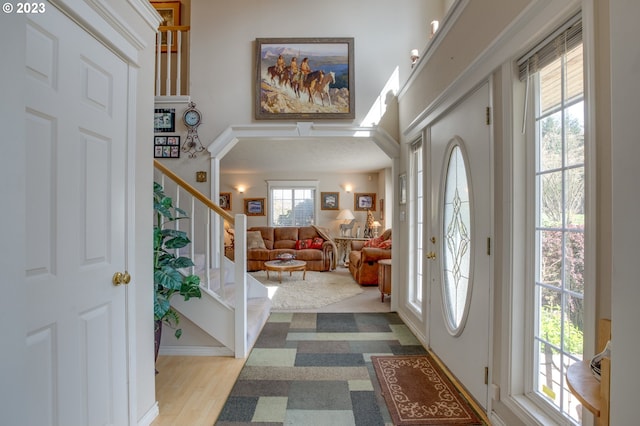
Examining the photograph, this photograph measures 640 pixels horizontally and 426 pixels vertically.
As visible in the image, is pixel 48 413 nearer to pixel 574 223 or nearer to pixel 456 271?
pixel 574 223

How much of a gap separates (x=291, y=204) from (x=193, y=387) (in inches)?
254

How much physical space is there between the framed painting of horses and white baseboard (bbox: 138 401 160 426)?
116 inches

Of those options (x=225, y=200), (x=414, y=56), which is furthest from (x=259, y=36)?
(x=225, y=200)

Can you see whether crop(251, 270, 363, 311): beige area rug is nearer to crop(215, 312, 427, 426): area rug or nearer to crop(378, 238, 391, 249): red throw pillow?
crop(215, 312, 427, 426): area rug

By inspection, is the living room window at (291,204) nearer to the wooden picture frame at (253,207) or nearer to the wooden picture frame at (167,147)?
the wooden picture frame at (253,207)

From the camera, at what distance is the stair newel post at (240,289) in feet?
8.42

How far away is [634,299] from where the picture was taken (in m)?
0.57

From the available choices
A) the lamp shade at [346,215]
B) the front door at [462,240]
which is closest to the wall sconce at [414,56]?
the front door at [462,240]

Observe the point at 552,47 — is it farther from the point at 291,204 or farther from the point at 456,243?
the point at 291,204

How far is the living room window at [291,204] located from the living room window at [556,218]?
22.8 feet

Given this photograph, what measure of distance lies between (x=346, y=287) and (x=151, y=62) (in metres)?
4.29

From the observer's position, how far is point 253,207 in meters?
8.33

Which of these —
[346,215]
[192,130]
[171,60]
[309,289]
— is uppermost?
[171,60]

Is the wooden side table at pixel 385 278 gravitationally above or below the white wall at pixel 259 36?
below
